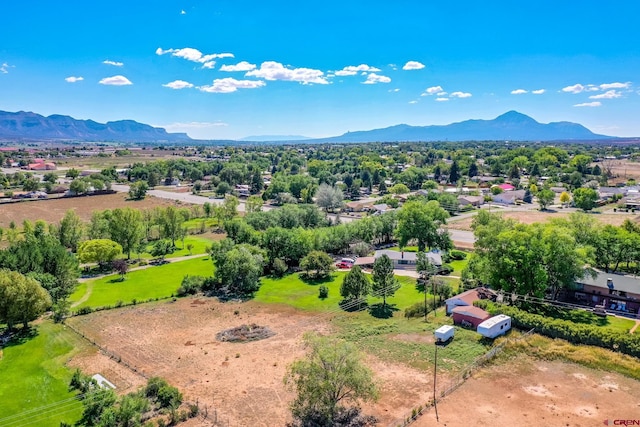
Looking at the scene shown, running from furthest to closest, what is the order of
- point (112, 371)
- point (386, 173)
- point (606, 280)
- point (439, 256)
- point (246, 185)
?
1. point (386, 173)
2. point (246, 185)
3. point (439, 256)
4. point (606, 280)
5. point (112, 371)

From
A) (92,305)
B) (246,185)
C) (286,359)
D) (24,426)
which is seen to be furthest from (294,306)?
(246,185)

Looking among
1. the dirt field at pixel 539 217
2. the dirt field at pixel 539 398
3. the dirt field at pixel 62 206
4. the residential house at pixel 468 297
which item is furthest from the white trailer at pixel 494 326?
the dirt field at pixel 62 206

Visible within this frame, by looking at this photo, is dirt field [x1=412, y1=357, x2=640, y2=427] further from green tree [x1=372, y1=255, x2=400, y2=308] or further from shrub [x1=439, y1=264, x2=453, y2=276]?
shrub [x1=439, y1=264, x2=453, y2=276]

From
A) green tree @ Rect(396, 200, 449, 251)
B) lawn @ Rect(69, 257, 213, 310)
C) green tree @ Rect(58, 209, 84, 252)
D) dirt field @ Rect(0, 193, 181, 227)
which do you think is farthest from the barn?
dirt field @ Rect(0, 193, 181, 227)

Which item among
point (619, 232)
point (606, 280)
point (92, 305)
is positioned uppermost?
point (619, 232)

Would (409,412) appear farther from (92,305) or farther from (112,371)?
(92,305)

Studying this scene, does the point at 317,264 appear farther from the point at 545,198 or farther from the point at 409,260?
the point at 545,198

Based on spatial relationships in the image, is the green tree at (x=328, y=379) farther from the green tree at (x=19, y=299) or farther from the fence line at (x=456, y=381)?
the green tree at (x=19, y=299)

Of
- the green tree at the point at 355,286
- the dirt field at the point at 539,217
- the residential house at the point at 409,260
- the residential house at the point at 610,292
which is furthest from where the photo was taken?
the dirt field at the point at 539,217
